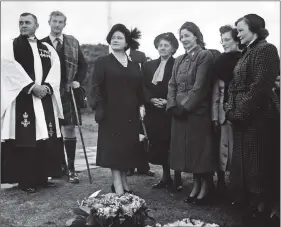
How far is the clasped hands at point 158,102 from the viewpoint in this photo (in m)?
4.73

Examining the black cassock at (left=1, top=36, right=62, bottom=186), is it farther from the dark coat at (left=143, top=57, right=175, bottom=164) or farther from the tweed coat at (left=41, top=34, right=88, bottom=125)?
the dark coat at (left=143, top=57, right=175, bottom=164)

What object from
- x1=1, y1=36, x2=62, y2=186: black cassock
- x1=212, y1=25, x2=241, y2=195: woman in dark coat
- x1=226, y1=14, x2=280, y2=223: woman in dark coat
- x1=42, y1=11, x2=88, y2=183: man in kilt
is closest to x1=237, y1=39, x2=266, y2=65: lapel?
x1=226, y1=14, x2=280, y2=223: woman in dark coat

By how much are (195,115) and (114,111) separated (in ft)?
2.91

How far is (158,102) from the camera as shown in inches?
188

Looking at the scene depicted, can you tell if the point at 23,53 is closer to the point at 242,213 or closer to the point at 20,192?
the point at 20,192

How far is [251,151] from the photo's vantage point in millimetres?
3465

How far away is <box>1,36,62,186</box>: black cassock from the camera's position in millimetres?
4848

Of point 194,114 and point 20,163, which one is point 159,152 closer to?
point 194,114

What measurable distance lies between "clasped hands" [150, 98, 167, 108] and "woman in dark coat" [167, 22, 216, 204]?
1.36 ft

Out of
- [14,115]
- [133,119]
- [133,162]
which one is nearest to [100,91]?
[133,119]

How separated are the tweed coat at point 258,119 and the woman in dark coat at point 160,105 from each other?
136cm

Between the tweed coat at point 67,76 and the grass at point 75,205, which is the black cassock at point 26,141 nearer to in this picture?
the grass at point 75,205

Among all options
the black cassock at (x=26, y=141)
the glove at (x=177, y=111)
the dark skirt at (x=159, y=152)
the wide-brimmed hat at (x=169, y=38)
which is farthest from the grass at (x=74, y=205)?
the wide-brimmed hat at (x=169, y=38)

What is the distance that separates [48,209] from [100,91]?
4.39 feet
